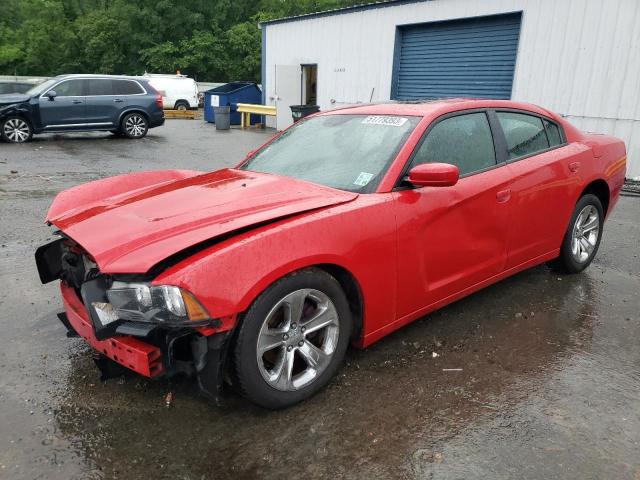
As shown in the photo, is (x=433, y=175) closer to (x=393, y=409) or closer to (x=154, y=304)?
(x=393, y=409)

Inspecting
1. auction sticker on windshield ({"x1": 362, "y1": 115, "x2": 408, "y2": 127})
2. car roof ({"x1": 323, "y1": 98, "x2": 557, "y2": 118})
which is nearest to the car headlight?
auction sticker on windshield ({"x1": 362, "y1": 115, "x2": 408, "y2": 127})

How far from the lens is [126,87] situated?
1457 centimetres

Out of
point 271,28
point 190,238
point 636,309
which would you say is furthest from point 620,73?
point 271,28

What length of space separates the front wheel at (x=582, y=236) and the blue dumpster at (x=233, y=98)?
1800 centimetres

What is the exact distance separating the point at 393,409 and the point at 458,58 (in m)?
11.4

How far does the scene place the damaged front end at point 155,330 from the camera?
2252mm

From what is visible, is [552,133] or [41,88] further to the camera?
[41,88]

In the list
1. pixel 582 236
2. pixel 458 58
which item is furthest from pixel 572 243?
pixel 458 58

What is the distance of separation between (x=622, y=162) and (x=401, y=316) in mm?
3127

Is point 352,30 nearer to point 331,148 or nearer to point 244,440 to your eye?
point 331,148

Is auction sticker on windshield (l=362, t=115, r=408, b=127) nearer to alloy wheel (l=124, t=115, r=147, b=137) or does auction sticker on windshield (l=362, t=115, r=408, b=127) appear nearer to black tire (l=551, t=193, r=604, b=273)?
black tire (l=551, t=193, r=604, b=273)

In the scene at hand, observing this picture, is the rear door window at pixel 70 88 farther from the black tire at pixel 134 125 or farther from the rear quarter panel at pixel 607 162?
the rear quarter panel at pixel 607 162

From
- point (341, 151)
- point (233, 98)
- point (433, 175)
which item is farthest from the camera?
point (233, 98)

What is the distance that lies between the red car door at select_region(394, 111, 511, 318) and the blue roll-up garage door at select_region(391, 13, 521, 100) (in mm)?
8785
